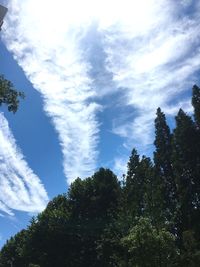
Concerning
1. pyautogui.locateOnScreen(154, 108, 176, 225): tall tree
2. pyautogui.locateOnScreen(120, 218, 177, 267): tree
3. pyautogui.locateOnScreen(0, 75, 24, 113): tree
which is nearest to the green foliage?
pyautogui.locateOnScreen(154, 108, 176, 225): tall tree

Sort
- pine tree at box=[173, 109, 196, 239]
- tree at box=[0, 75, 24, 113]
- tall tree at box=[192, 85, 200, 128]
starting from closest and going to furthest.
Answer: tree at box=[0, 75, 24, 113] → pine tree at box=[173, 109, 196, 239] → tall tree at box=[192, 85, 200, 128]

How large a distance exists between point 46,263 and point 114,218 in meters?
9.82

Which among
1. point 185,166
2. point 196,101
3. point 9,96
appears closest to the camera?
point 9,96

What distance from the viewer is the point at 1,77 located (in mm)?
17969

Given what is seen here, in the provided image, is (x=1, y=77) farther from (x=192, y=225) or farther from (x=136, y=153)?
(x=136, y=153)

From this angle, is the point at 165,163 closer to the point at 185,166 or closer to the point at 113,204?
the point at 185,166

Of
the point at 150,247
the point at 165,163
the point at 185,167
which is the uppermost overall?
the point at 165,163

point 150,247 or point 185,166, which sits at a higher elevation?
point 185,166

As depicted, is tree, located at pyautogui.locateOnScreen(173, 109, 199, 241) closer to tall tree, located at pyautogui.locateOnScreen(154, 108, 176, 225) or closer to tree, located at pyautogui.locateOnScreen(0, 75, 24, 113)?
tall tree, located at pyautogui.locateOnScreen(154, 108, 176, 225)

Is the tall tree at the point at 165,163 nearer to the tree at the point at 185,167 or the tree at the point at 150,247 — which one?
the tree at the point at 185,167

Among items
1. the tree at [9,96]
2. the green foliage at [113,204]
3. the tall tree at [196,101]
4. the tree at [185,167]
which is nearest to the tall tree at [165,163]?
the green foliage at [113,204]

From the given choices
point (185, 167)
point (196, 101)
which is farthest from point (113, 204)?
point (196, 101)

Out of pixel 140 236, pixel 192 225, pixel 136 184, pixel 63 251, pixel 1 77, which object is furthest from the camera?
pixel 63 251

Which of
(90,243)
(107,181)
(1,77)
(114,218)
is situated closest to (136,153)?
(107,181)
